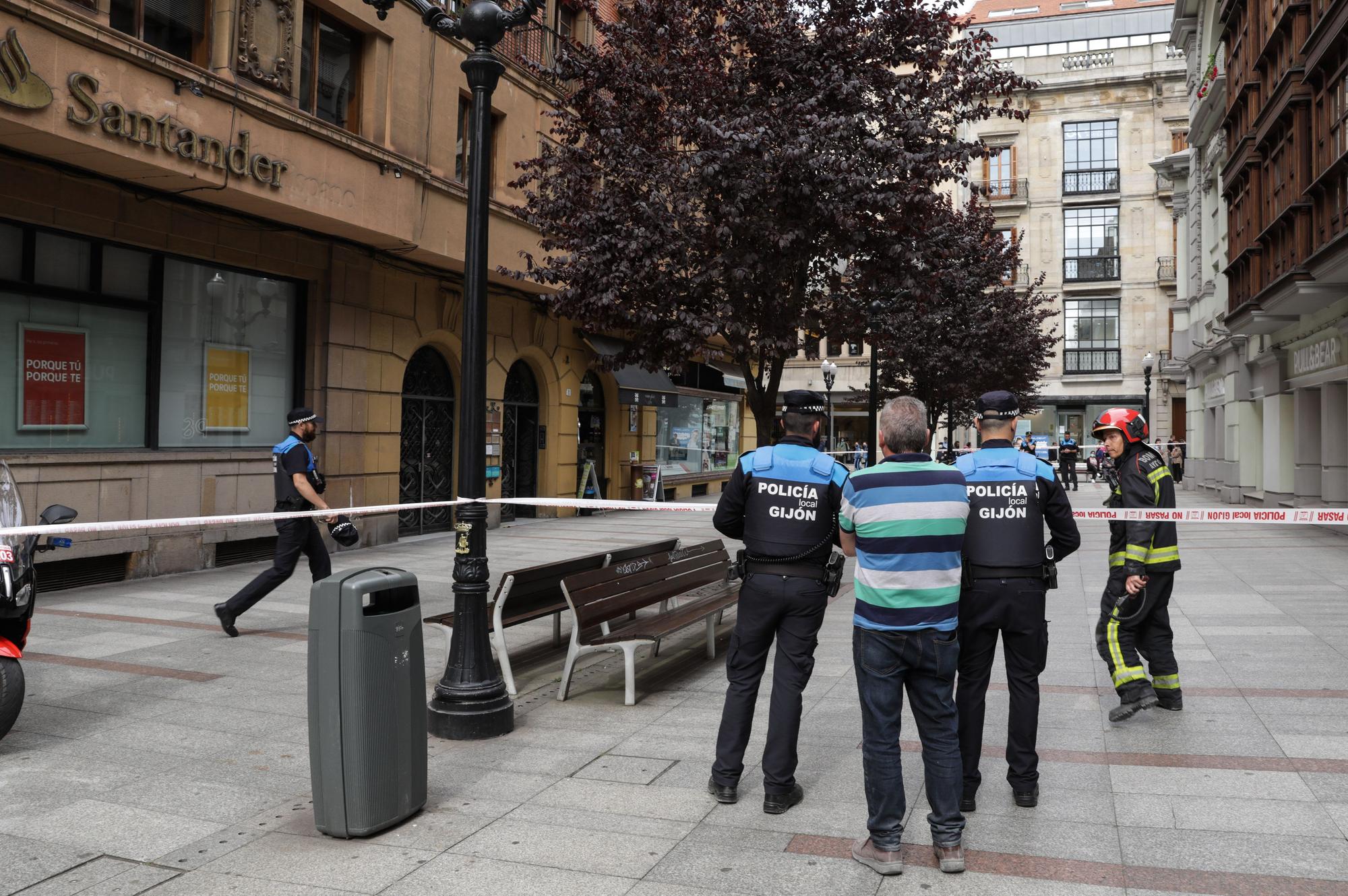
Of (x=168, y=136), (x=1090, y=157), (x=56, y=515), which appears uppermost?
(x=1090, y=157)

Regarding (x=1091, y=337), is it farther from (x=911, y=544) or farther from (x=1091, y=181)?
(x=911, y=544)

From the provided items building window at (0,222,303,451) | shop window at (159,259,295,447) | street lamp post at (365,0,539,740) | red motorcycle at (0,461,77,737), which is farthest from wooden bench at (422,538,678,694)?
shop window at (159,259,295,447)

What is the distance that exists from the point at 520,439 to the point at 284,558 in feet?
40.0

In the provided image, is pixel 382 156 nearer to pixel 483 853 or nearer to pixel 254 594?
pixel 254 594

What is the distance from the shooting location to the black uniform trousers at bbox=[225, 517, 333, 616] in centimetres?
835

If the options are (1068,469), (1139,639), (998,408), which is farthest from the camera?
(1068,469)

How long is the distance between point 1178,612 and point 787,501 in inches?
267

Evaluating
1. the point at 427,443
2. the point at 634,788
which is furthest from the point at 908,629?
the point at 427,443

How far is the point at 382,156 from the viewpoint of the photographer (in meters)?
13.6

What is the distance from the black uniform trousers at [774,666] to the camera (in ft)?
15.0

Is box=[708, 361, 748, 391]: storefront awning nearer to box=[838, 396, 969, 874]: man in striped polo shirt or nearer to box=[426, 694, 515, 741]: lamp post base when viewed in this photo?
box=[426, 694, 515, 741]: lamp post base

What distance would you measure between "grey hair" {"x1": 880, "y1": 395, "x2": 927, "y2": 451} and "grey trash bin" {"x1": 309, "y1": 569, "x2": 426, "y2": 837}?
7.04 ft

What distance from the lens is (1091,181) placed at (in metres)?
50.1

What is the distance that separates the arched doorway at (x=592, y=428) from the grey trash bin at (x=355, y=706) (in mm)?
18163
